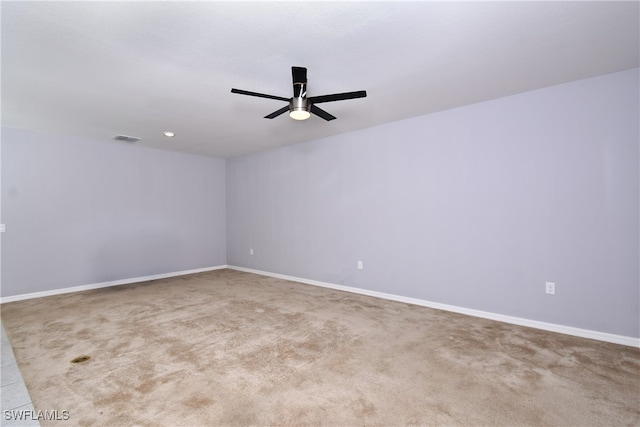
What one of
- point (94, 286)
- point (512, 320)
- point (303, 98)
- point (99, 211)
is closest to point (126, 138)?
point (99, 211)

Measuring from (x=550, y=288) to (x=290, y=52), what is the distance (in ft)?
11.3

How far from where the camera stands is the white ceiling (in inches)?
78.1

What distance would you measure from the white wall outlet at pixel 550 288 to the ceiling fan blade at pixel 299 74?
126 inches

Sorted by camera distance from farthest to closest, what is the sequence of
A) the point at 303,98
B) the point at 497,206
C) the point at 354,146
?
the point at 354,146 < the point at 497,206 < the point at 303,98

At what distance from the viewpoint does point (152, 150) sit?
232 inches

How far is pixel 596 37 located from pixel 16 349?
5543mm

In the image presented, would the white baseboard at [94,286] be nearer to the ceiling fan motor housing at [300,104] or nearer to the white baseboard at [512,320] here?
the white baseboard at [512,320]

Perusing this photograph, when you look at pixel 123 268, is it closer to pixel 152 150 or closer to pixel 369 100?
pixel 152 150

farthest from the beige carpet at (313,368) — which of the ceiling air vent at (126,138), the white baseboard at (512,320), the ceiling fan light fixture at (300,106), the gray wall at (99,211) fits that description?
the ceiling air vent at (126,138)

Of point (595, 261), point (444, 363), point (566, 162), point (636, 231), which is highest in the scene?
point (566, 162)

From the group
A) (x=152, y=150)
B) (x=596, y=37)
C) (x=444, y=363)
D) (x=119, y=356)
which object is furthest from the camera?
(x=152, y=150)

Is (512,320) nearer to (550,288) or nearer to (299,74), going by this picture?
(550,288)

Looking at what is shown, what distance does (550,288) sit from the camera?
3.16 m

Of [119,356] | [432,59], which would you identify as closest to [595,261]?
[432,59]
